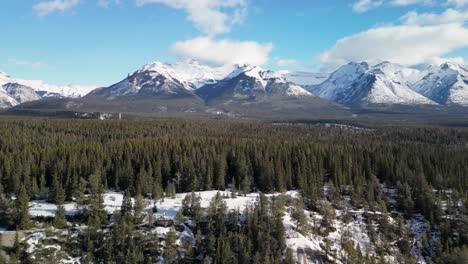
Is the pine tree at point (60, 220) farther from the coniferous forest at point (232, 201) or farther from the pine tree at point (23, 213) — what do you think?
the pine tree at point (23, 213)

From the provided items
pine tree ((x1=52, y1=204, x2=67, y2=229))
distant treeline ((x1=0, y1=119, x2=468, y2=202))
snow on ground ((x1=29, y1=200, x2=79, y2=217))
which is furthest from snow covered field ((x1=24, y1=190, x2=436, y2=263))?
distant treeline ((x1=0, y1=119, x2=468, y2=202))

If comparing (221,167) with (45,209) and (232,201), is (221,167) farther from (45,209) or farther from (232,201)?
(45,209)

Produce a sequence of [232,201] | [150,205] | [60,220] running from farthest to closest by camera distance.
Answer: [232,201]
[150,205]
[60,220]

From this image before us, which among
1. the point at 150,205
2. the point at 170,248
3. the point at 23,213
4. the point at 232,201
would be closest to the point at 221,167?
the point at 232,201

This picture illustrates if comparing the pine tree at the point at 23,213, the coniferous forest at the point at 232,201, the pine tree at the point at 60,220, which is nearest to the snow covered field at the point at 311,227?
the coniferous forest at the point at 232,201

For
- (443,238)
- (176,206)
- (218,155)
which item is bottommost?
(443,238)

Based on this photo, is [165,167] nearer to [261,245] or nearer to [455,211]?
[261,245]

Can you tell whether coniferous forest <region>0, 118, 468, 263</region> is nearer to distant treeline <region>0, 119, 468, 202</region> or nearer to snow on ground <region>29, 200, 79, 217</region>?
distant treeline <region>0, 119, 468, 202</region>

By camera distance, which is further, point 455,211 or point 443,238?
point 455,211

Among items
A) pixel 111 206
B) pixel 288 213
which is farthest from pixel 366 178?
pixel 111 206
